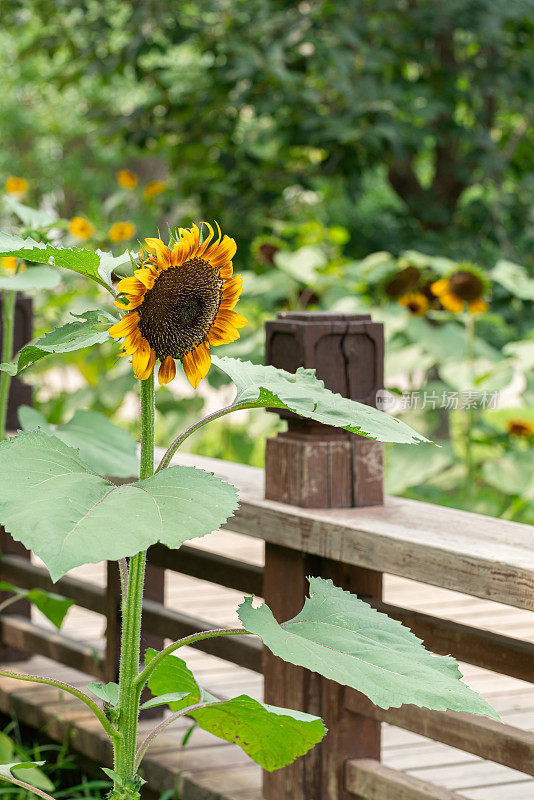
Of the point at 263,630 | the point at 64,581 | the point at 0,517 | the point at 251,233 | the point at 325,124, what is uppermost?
the point at 325,124

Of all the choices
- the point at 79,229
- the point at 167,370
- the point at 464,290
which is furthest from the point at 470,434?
the point at 167,370

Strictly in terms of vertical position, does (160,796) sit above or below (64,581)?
below

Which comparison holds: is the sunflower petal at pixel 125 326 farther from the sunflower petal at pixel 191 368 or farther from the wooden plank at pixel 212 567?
the wooden plank at pixel 212 567

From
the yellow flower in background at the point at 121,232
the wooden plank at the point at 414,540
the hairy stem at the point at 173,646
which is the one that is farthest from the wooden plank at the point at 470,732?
the yellow flower in background at the point at 121,232

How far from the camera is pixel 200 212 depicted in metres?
6.46

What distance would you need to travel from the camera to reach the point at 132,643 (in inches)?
53.2

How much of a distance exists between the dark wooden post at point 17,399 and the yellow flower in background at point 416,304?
230 centimetres

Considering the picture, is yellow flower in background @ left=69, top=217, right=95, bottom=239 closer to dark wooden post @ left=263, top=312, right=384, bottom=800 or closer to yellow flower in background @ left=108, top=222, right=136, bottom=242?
yellow flower in background @ left=108, top=222, right=136, bottom=242

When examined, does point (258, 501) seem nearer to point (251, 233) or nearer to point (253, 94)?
point (253, 94)

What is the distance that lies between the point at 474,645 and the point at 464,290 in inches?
115

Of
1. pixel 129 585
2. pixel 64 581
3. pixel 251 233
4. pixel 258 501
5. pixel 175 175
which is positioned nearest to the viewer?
pixel 129 585

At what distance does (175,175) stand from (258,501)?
506 centimetres

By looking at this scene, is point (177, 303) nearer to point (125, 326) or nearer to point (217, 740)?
point (125, 326)

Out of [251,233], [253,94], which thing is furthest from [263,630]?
[251,233]
